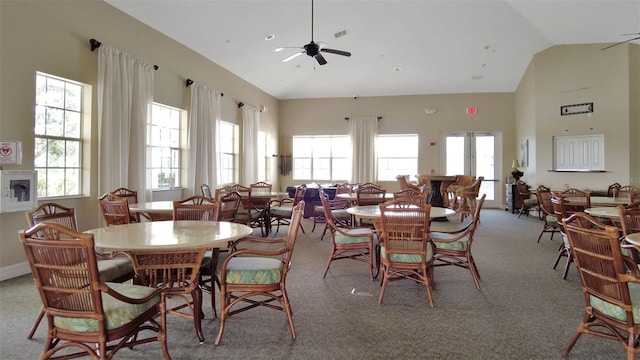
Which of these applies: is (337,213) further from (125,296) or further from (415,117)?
(415,117)

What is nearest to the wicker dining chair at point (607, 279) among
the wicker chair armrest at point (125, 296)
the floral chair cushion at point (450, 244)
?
the floral chair cushion at point (450, 244)

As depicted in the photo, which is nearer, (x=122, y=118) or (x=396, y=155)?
(x=122, y=118)

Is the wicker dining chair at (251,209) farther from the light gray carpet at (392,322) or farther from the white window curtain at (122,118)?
the light gray carpet at (392,322)

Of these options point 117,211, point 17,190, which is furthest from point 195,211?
point 17,190

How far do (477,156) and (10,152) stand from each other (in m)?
10.6

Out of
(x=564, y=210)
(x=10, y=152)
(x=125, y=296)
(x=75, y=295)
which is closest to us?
(x=75, y=295)

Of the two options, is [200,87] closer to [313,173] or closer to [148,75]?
[148,75]

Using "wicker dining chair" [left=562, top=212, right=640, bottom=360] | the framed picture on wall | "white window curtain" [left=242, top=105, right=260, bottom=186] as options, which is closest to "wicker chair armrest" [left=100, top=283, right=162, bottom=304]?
"wicker dining chair" [left=562, top=212, right=640, bottom=360]

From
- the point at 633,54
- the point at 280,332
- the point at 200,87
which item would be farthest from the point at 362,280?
the point at 633,54

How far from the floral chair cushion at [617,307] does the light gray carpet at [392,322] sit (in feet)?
1.45

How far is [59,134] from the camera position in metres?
4.52

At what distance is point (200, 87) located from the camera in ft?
22.9

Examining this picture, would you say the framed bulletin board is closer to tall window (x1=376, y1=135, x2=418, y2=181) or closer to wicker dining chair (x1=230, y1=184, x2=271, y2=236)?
wicker dining chair (x1=230, y1=184, x2=271, y2=236)

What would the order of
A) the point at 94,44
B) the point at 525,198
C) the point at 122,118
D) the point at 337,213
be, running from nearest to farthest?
the point at 94,44
the point at 122,118
the point at 337,213
the point at 525,198
